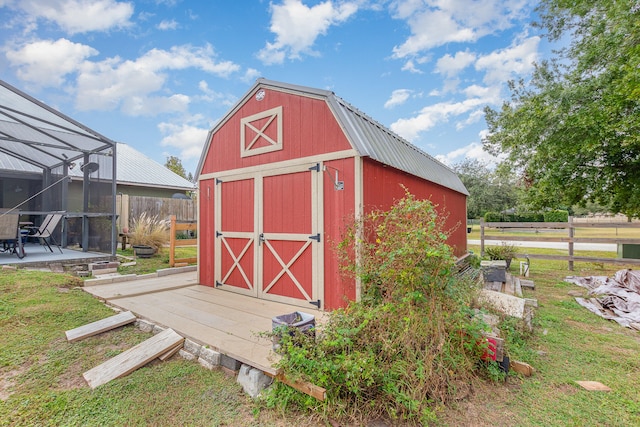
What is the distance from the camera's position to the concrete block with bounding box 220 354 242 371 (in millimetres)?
2623

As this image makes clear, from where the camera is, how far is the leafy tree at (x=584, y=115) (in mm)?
6105

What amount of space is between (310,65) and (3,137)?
8323mm

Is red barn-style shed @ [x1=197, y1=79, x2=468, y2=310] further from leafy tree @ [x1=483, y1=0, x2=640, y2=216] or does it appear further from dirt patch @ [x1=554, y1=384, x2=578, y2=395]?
leafy tree @ [x1=483, y1=0, x2=640, y2=216]

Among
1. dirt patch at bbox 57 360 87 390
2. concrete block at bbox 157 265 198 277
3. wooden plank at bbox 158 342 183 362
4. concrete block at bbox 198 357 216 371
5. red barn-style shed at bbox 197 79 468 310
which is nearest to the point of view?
dirt patch at bbox 57 360 87 390

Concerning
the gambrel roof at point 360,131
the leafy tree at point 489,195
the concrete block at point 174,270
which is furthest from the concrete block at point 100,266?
the leafy tree at point 489,195

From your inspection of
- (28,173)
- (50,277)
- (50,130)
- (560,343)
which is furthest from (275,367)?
(28,173)

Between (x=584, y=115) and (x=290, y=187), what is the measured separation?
22.1 feet

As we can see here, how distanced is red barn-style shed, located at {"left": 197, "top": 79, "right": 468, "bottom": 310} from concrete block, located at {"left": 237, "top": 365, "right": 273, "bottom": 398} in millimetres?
1144

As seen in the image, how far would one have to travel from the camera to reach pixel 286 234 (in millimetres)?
4285

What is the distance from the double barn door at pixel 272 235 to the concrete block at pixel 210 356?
1520 mm

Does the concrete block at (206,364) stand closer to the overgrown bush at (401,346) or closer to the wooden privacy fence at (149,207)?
the overgrown bush at (401,346)

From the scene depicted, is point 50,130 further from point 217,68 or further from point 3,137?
point 217,68

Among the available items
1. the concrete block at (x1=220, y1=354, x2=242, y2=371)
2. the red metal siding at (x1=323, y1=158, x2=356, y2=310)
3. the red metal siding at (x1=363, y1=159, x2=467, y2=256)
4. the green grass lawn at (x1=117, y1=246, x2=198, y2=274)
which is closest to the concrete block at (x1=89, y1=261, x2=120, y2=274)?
the green grass lawn at (x1=117, y1=246, x2=198, y2=274)

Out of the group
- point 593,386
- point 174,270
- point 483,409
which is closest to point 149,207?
point 174,270
